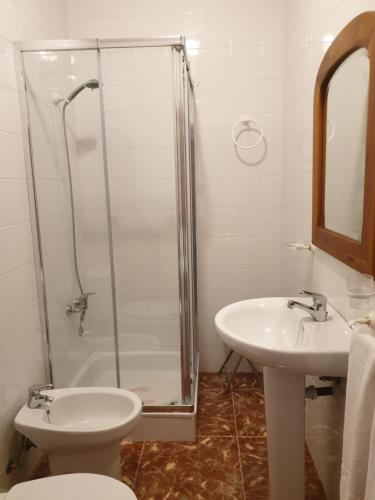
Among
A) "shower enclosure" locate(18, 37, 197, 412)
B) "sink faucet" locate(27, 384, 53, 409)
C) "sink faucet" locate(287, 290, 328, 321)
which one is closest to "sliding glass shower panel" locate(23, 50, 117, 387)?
"shower enclosure" locate(18, 37, 197, 412)

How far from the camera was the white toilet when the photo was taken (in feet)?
4.63

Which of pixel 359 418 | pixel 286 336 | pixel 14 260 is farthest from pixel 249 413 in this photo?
pixel 14 260

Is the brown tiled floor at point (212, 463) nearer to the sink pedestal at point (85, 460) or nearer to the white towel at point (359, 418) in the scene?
the sink pedestal at point (85, 460)

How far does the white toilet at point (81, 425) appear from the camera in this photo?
4.63ft

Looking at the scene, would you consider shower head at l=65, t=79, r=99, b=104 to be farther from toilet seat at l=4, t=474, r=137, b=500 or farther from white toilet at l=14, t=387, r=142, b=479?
toilet seat at l=4, t=474, r=137, b=500

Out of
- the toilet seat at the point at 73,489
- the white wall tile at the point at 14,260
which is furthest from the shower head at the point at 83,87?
the toilet seat at the point at 73,489

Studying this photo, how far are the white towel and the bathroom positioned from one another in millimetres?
192

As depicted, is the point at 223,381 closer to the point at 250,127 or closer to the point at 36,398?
the point at 36,398

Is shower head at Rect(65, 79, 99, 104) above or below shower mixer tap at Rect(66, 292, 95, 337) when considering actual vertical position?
above

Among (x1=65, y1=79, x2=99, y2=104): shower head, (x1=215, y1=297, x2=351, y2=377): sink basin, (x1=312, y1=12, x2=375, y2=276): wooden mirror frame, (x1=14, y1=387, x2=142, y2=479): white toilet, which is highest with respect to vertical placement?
(x1=65, y1=79, x2=99, y2=104): shower head

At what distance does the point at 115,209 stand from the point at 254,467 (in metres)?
1.63

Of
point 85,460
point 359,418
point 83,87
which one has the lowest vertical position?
point 85,460

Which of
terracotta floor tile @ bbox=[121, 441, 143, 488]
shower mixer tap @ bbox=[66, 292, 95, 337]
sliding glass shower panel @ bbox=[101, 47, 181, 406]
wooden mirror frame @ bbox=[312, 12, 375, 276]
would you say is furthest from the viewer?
shower mixer tap @ bbox=[66, 292, 95, 337]

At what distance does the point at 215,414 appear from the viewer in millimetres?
2174
